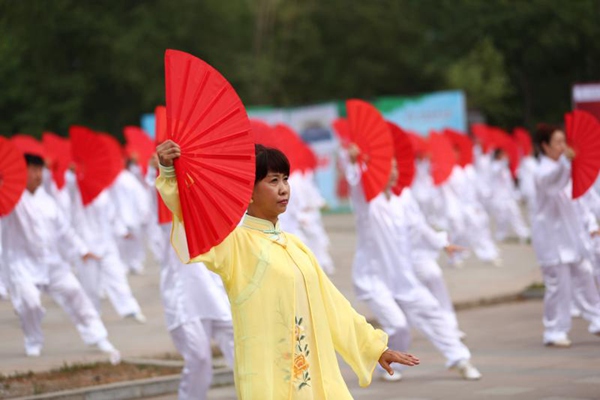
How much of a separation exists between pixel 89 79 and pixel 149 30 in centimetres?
319

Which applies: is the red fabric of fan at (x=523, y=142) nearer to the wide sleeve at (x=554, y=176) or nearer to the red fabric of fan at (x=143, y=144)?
the red fabric of fan at (x=143, y=144)

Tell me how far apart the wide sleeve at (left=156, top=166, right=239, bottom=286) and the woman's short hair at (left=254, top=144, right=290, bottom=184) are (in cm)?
29

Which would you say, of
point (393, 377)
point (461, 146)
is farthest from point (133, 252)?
point (393, 377)

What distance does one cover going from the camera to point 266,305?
5266 mm

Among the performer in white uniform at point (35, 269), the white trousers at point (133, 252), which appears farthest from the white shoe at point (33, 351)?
the white trousers at point (133, 252)

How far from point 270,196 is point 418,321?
16.2 feet

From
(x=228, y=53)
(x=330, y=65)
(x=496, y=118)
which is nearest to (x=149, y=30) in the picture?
(x=228, y=53)

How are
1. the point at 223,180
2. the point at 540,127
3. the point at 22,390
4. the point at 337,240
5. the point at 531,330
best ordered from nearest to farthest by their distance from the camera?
the point at 223,180 → the point at 22,390 → the point at 540,127 → the point at 531,330 → the point at 337,240

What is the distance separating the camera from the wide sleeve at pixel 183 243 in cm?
503

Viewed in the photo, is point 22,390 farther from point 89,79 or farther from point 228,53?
point 228,53

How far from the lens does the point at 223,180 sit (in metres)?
4.98

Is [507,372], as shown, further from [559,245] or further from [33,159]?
[33,159]

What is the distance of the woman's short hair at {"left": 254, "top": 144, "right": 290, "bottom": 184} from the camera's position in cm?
540

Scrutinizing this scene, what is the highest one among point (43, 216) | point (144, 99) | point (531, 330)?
point (144, 99)
